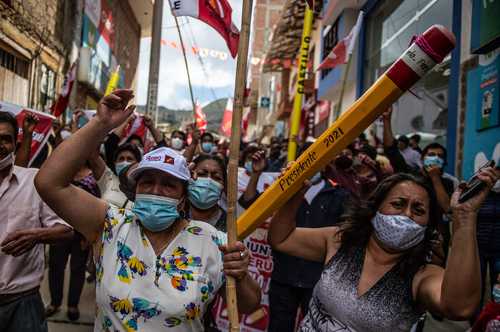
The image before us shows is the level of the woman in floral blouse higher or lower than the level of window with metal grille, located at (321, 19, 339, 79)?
lower

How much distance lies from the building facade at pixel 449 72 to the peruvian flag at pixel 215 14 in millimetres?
1862

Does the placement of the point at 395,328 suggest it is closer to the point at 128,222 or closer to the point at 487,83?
the point at 128,222

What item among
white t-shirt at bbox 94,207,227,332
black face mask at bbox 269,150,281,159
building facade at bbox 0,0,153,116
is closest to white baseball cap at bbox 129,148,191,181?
white t-shirt at bbox 94,207,227,332

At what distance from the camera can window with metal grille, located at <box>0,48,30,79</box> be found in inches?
434

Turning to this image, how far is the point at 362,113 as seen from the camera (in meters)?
1.89

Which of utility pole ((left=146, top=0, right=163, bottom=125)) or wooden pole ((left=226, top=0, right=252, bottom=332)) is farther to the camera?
utility pole ((left=146, top=0, right=163, bottom=125))

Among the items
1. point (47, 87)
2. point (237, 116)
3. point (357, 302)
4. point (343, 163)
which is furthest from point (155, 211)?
point (47, 87)

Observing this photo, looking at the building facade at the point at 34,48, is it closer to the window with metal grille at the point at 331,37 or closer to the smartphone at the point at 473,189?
the window with metal grille at the point at 331,37

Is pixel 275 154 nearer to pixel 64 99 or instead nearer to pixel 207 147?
pixel 207 147

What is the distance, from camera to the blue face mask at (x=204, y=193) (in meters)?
3.65

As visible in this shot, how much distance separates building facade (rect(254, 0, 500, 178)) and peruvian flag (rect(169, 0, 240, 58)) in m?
Result: 1.86

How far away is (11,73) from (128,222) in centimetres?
1044

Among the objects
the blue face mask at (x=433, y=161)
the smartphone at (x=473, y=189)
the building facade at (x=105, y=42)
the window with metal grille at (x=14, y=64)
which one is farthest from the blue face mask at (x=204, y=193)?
the building facade at (x=105, y=42)

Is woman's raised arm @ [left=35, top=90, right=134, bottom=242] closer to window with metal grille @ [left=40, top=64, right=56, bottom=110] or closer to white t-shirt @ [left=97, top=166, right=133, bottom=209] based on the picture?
white t-shirt @ [left=97, top=166, right=133, bottom=209]
